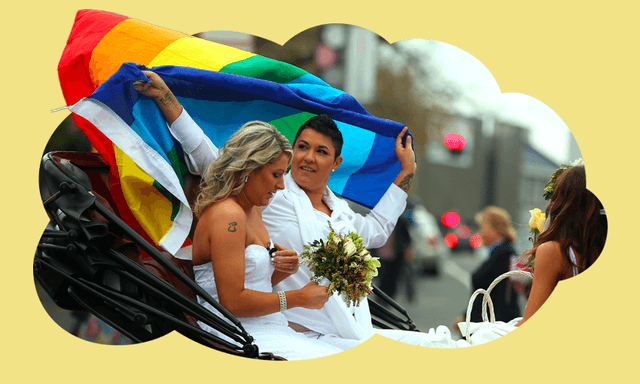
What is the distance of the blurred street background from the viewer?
3622 mm

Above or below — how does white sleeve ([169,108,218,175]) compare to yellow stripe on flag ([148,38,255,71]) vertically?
below

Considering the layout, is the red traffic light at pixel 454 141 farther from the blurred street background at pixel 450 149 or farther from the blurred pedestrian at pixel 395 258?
the blurred pedestrian at pixel 395 258

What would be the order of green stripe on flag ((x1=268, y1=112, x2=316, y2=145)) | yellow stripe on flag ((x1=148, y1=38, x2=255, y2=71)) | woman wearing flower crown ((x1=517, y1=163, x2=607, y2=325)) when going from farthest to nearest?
woman wearing flower crown ((x1=517, y1=163, x2=607, y2=325)) < green stripe on flag ((x1=268, y1=112, x2=316, y2=145)) < yellow stripe on flag ((x1=148, y1=38, x2=255, y2=71))

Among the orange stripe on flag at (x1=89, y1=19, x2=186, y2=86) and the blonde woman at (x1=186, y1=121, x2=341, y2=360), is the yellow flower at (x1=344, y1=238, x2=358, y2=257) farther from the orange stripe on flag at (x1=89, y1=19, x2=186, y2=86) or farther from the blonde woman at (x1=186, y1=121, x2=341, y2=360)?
the orange stripe on flag at (x1=89, y1=19, x2=186, y2=86)

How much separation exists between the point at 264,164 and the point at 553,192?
1.83 meters

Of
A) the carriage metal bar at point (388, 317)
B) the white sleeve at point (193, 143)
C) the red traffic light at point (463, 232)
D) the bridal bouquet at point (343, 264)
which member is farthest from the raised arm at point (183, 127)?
the red traffic light at point (463, 232)

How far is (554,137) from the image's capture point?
3652 mm

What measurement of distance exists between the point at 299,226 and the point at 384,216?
689 millimetres

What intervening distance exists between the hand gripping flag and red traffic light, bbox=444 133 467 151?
1.91ft

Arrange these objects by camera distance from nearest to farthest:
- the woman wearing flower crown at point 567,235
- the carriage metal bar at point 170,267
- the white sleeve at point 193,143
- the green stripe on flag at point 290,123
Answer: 1. the carriage metal bar at point 170,267
2. the white sleeve at point 193,143
3. the green stripe on flag at point 290,123
4. the woman wearing flower crown at point 567,235

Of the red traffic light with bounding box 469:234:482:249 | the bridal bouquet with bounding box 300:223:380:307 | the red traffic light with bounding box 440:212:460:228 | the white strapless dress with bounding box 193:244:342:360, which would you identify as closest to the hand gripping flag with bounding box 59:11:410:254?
the white strapless dress with bounding box 193:244:342:360

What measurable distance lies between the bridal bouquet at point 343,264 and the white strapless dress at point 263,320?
220mm

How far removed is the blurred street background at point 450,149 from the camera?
3622 mm

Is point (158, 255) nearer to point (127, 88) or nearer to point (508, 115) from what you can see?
point (127, 88)
